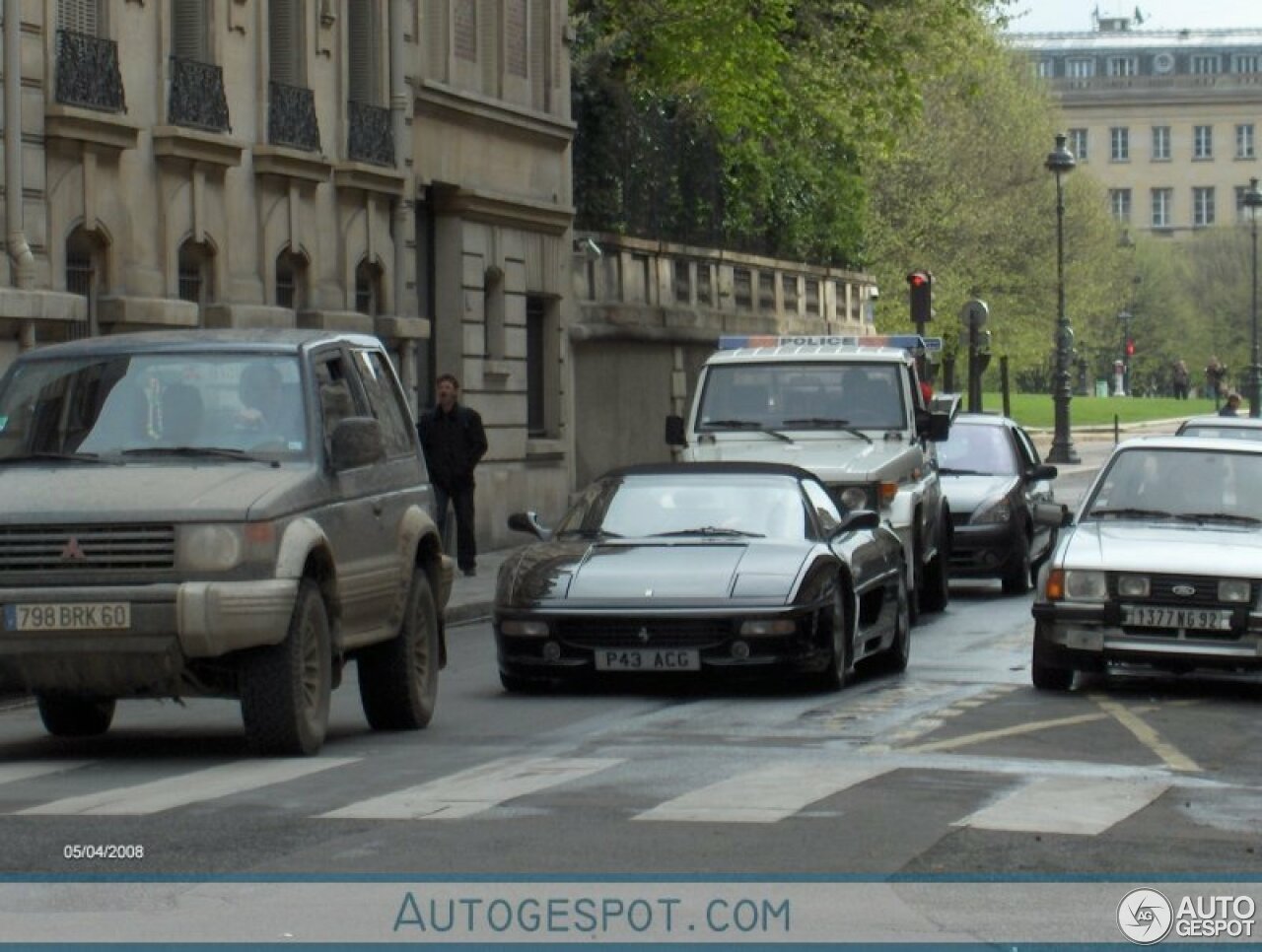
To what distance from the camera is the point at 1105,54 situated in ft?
544

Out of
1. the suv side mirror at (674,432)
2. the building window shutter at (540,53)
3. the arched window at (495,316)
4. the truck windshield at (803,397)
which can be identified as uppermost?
the building window shutter at (540,53)

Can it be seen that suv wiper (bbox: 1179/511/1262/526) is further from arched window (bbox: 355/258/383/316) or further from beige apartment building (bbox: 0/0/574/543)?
arched window (bbox: 355/258/383/316)

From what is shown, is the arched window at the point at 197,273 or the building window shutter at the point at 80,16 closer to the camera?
the building window shutter at the point at 80,16

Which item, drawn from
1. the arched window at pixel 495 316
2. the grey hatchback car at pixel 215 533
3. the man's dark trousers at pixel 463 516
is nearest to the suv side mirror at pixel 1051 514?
the grey hatchback car at pixel 215 533

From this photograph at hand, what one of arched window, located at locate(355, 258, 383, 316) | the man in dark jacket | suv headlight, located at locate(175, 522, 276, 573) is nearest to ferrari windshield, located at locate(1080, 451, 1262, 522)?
suv headlight, located at locate(175, 522, 276, 573)

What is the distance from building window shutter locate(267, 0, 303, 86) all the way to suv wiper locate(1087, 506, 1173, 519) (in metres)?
14.0

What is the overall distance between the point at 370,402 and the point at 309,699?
210cm

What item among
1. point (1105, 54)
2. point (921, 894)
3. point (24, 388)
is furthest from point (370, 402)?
point (1105, 54)

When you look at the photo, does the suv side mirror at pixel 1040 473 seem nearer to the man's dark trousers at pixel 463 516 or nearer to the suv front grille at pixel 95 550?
the man's dark trousers at pixel 463 516

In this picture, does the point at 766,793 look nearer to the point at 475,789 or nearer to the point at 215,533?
the point at 475,789

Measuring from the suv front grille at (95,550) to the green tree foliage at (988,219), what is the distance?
5568 centimetres

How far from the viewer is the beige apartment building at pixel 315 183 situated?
78.9 ft

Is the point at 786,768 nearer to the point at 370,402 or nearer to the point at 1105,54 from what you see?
the point at 370,402

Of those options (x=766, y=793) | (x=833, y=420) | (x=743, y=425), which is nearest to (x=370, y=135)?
(x=743, y=425)
